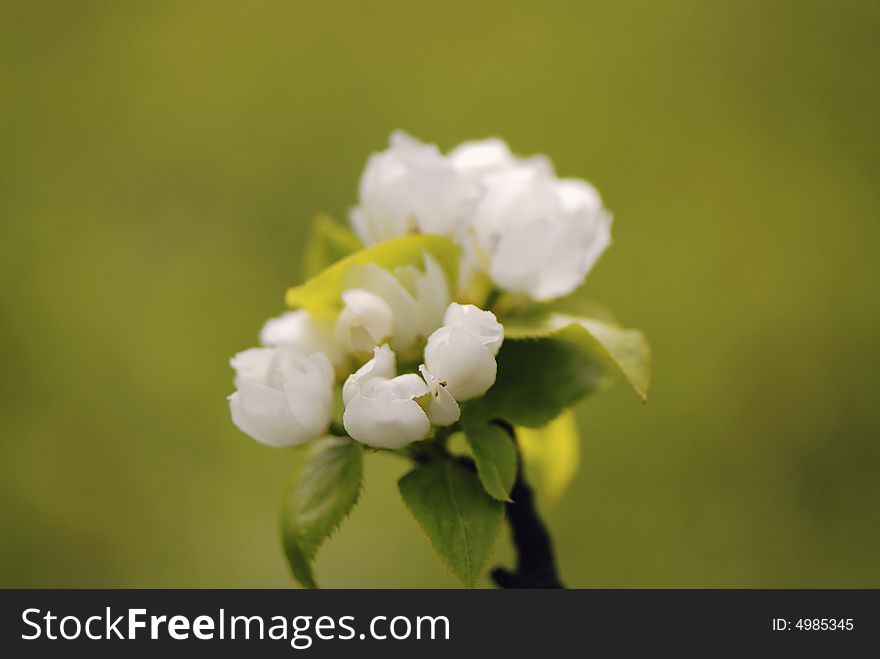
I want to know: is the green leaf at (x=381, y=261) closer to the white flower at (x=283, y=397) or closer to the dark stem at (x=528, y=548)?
the white flower at (x=283, y=397)

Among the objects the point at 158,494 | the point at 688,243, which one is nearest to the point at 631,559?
the point at 688,243

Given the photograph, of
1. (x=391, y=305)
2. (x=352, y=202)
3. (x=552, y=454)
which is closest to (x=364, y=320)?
(x=391, y=305)

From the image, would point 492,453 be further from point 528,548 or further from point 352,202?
point 352,202

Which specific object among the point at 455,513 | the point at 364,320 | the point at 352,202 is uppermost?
the point at 352,202

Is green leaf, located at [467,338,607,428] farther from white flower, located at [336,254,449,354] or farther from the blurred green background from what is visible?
the blurred green background

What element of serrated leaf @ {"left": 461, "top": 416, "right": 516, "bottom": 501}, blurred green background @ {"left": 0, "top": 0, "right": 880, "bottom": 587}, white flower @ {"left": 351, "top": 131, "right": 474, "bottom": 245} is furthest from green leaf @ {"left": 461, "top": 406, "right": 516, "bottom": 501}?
blurred green background @ {"left": 0, "top": 0, "right": 880, "bottom": 587}

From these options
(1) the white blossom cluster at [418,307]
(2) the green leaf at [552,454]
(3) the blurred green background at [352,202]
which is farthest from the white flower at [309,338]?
(3) the blurred green background at [352,202]

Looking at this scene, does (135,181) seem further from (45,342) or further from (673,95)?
(673,95)
